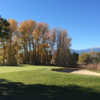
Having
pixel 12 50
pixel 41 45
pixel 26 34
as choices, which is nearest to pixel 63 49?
pixel 41 45

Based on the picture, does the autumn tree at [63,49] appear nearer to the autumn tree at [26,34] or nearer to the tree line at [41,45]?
the tree line at [41,45]

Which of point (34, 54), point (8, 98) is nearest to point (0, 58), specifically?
point (34, 54)

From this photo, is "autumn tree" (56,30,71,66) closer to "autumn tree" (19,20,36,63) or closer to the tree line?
the tree line

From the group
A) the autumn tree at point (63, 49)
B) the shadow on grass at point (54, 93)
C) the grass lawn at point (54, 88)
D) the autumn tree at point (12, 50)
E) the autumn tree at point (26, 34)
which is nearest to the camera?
the shadow on grass at point (54, 93)

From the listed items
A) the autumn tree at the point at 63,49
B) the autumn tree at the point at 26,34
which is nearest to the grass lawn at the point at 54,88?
the autumn tree at the point at 63,49

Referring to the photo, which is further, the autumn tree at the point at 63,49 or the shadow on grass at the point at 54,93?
the autumn tree at the point at 63,49

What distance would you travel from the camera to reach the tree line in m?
30.4

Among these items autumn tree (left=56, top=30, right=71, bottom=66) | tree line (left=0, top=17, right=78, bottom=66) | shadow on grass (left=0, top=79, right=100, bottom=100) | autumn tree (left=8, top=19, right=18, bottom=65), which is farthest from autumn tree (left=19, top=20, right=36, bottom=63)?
shadow on grass (left=0, top=79, right=100, bottom=100)

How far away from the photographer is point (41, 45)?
31406 millimetres

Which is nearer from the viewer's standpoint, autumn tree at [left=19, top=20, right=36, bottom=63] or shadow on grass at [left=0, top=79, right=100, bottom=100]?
shadow on grass at [left=0, top=79, right=100, bottom=100]

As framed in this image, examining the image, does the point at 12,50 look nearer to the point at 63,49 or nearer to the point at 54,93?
the point at 63,49

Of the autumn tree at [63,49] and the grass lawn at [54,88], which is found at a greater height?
the autumn tree at [63,49]

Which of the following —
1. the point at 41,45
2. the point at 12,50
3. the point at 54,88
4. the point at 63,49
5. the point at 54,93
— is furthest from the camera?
the point at 63,49

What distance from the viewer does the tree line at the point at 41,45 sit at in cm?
3044
